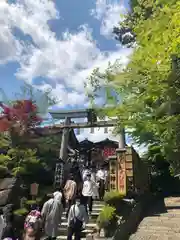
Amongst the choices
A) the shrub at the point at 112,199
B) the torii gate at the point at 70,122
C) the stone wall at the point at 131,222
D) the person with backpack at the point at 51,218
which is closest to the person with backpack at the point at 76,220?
the person with backpack at the point at 51,218

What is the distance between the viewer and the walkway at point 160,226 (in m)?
7.99

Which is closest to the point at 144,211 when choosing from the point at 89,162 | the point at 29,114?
the point at 29,114

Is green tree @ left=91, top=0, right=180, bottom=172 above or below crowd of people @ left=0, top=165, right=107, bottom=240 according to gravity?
above

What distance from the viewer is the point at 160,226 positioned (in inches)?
346

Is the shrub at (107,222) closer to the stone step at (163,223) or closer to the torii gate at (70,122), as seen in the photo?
the stone step at (163,223)

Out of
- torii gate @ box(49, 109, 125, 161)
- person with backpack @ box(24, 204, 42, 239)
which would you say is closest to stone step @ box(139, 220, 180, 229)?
person with backpack @ box(24, 204, 42, 239)

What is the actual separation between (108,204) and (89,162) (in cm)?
1682

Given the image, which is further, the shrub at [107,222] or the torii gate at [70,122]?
the torii gate at [70,122]

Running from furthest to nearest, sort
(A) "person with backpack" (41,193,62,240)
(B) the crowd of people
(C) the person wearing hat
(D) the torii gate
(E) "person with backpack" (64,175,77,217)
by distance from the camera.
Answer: (D) the torii gate, (C) the person wearing hat, (E) "person with backpack" (64,175,77,217), (A) "person with backpack" (41,193,62,240), (B) the crowd of people

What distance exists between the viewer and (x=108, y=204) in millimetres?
8828

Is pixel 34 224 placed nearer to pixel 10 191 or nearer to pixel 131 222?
pixel 131 222

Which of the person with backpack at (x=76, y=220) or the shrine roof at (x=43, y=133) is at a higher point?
the shrine roof at (x=43, y=133)

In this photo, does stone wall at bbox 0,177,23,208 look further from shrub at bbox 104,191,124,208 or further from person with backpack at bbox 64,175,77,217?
shrub at bbox 104,191,124,208

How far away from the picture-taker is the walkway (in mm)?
7989
